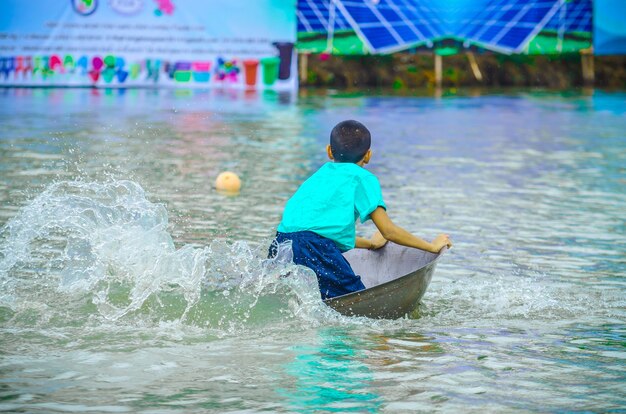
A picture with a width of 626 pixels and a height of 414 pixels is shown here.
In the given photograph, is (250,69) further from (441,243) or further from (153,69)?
(441,243)

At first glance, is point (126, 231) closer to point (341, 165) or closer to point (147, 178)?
point (341, 165)

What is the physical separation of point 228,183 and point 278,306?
20.1ft

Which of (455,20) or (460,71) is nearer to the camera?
(455,20)

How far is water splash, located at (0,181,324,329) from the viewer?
713 centimetres

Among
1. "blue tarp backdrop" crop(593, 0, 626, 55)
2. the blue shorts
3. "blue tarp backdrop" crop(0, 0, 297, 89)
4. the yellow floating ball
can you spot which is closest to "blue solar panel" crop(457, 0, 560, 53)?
"blue tarp backdrop" crop(593, 0, 626, 55)

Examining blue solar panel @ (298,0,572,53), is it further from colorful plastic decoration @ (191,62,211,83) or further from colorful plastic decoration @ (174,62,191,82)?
colorful plastic decoration @ (174,62,191,82)

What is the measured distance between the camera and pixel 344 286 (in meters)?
7.09

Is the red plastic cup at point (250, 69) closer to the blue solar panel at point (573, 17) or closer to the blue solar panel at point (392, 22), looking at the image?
the blue solar panel at point (392, 22)

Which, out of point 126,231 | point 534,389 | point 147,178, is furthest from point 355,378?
point 147,178

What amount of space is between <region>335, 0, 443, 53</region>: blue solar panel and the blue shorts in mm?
26258

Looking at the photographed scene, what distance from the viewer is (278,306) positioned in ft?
24.1

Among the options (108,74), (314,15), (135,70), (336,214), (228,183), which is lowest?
(228,183)

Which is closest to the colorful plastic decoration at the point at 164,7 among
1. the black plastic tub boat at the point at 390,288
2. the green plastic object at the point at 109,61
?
the green plastic object at the point at 109,61

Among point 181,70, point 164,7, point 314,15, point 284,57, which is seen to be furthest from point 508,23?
point 164,7
